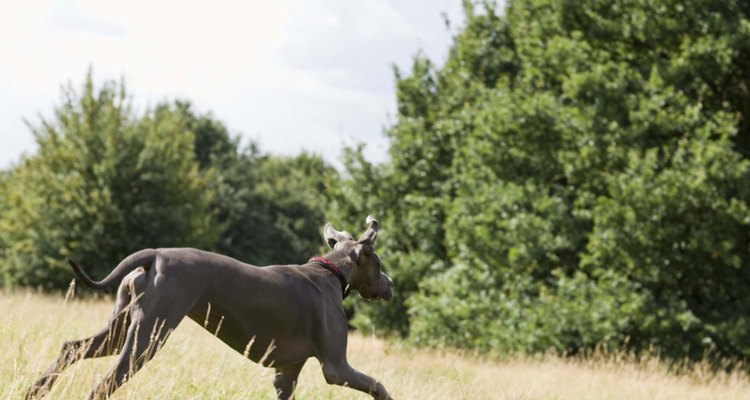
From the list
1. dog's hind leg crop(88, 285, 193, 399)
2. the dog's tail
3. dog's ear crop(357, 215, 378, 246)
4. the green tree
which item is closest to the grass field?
dog's hind leg crop(88, 285, 193, 399)

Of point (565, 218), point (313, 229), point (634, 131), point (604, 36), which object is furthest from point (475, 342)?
point (313, 229)

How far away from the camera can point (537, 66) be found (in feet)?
56.4

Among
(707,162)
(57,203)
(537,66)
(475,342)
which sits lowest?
(475,342)

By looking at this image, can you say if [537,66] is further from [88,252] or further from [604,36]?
[88,252]

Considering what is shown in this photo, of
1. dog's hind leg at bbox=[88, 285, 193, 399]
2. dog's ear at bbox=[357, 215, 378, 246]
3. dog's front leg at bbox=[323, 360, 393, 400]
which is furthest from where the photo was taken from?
dog's ear at bbox=[357, 215, 378, 246]

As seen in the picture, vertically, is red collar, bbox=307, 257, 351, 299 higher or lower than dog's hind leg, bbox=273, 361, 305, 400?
higher

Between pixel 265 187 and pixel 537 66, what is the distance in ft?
111

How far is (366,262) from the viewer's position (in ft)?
21.6

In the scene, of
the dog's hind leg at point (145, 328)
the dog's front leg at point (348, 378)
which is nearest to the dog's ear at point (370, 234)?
the dog's front leg at point (348, 378)

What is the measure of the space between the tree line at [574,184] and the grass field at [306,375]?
124cm

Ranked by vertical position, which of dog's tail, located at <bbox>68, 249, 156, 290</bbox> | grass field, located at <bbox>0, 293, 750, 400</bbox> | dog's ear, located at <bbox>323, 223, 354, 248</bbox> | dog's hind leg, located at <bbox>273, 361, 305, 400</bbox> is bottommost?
grass field, located at <bbox>0, 293, 750, 400</bbox>

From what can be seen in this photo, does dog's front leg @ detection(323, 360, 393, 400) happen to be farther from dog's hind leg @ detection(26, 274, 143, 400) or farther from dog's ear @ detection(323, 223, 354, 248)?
dog's hind leg @ detection(26, 274, 143, 400)

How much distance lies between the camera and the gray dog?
5.09 metres

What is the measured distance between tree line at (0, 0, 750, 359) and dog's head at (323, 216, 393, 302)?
850 cm
